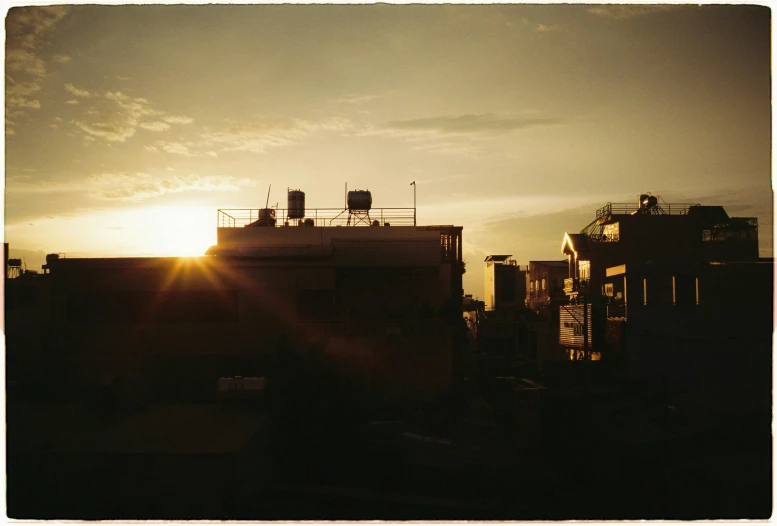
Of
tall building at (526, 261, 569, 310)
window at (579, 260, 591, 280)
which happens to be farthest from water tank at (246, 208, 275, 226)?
tall building at (526, 261, 569, 310)

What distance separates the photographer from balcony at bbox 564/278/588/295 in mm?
36203

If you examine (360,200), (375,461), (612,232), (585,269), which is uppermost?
(360,200)

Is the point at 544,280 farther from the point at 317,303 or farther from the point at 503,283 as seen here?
the point at 317,303

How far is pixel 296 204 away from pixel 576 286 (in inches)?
733

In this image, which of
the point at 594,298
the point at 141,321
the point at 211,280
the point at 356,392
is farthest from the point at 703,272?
the point at 141,321

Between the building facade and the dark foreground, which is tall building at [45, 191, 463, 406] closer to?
the dark foreground

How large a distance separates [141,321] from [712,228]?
32.0 meters

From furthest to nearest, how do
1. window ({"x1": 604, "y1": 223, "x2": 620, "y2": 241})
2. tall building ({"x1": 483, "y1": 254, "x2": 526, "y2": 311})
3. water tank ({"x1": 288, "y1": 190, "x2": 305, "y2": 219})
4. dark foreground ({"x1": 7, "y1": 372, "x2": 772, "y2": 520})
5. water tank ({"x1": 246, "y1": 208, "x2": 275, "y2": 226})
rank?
1. tall building ({"x1": 483, "y1": 254, "x2": 526, "y2": 311})
2. window ({"x1": 604, "y1": 223, "x2": 620, "y2": 241})
3. water tank ({"x1": 288, "y1": 190, "x2": 305, "y2": 219})
4. water tank ({"x1": 246, "y1": 208, "x2": 275, "y2": 226})
5. dark foreground ({"x1": 7, "y1": 372, "x2": 772, "y2": 520})

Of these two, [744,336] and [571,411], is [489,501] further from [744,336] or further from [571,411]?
[744,336]

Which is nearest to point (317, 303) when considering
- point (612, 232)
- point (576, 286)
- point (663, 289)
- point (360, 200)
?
point (360, 200)

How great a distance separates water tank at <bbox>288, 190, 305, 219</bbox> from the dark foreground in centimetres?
1457

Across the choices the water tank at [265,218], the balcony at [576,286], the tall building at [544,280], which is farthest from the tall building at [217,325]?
the tall building at [544,280]

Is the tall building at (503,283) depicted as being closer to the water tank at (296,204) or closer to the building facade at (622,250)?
the building facade at (622,250)

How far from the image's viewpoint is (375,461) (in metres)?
12.8
